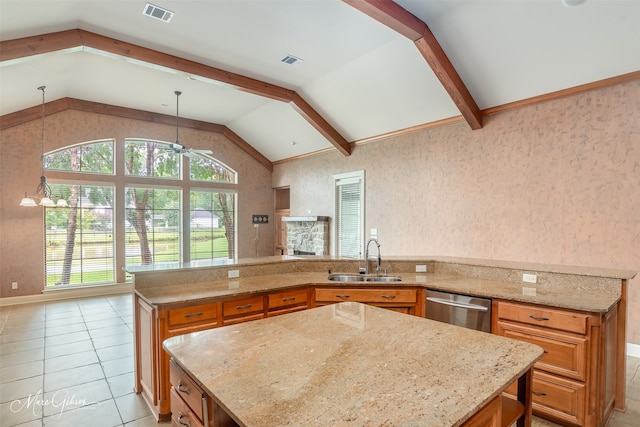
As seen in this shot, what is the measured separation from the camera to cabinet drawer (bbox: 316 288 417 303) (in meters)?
3.03

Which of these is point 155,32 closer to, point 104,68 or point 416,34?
point 104,68

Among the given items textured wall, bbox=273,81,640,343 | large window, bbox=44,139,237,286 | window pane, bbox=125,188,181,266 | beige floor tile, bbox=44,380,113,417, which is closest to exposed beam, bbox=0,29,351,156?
large window, bbox=44,139,237,286

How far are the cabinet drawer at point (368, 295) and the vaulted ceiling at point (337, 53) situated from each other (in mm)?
2700

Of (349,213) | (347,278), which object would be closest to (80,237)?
(349,213)

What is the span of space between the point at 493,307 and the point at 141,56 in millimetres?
5010

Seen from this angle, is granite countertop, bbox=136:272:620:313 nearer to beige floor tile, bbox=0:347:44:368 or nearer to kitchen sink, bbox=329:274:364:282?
kitchen sink, bbox=329:274:364:282

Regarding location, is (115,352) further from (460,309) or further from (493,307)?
(493,307)

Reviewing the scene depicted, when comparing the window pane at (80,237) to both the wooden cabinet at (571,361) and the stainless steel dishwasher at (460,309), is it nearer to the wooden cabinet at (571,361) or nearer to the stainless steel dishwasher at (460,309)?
the stainless steel dishwasher at (460,309)

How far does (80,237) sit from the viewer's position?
6766mm

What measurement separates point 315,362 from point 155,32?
14.6 feet

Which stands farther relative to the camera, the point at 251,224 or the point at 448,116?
the point at 251,224

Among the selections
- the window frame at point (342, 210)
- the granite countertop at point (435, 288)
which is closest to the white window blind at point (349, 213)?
the window frame at point (342, 210)

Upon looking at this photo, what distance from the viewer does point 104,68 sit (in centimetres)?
518

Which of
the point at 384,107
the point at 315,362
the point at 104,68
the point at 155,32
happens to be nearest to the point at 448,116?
the point at 384,107
